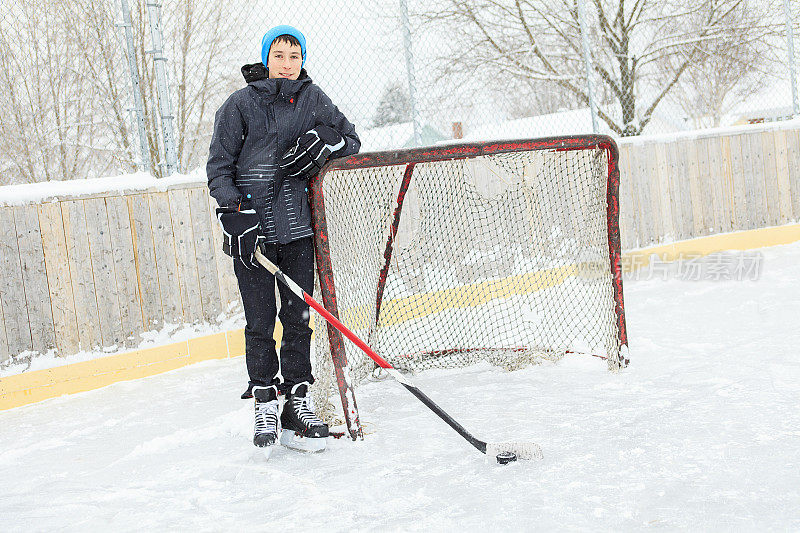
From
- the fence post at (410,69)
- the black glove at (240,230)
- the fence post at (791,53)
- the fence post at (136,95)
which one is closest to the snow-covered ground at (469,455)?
the black glove at (240,230)

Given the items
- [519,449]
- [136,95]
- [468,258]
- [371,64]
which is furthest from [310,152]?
[468,258]

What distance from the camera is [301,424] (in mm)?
2314

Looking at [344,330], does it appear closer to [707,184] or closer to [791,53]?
[707,184]

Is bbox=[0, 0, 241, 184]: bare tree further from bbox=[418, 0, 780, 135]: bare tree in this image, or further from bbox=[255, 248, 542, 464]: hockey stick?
bbox=[418, 0, 780, 135]: bare tree

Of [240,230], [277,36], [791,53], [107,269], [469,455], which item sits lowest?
[469,455]

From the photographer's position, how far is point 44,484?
2.18 m

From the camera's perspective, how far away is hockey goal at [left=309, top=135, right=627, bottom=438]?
2.58m

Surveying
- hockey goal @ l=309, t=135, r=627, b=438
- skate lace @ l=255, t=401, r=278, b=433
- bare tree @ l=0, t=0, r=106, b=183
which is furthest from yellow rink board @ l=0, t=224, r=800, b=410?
bare tree @ l=0, t=0, r=106, b=183

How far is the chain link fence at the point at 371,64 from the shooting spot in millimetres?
3920

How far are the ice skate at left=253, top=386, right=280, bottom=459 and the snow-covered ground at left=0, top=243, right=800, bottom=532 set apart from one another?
49mm

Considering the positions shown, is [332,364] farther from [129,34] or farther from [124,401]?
[129,34]

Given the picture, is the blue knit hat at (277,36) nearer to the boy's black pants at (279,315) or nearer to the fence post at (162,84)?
the boy's black pants at (279,315)

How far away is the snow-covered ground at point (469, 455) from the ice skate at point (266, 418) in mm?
49

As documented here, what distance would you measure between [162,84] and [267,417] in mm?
2162
